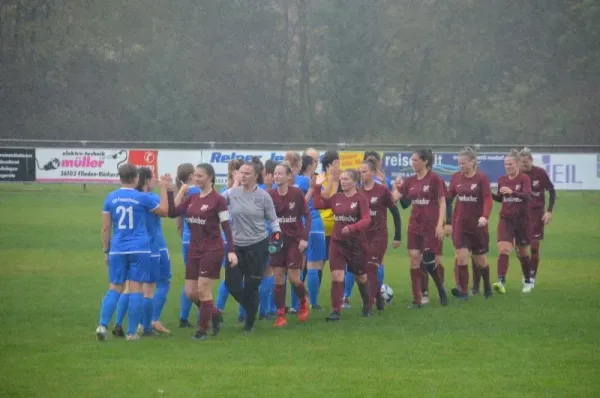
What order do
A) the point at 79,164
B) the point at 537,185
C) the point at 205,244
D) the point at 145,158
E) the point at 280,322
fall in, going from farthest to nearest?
the point at 79,164, the point at 145,158, the point at 537,185, the point at 280,322, the point at 205,244

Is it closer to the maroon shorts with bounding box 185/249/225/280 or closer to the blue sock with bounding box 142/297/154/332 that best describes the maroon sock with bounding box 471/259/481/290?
the maroon shorts with bounding box 185/249/225/280

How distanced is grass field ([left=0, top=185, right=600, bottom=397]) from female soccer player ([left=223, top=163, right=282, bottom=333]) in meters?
0.46

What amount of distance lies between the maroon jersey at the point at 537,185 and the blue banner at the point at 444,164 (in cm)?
1771

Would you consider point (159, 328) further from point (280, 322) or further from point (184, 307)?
point (280, 322)

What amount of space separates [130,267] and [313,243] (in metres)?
Answer: 3.44

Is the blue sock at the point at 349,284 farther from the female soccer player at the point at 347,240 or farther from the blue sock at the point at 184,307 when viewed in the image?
the blue sock at the point at 184,307

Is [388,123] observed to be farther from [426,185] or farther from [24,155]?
[426,185]

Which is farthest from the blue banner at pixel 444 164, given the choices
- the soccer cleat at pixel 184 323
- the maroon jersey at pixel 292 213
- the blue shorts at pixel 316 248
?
the soccer cleat at pixel 184 323

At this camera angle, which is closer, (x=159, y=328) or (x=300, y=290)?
(x=159, y=328)

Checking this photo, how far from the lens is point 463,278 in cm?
1402

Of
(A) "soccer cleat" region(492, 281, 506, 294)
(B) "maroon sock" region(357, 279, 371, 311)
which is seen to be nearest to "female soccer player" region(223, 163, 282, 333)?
(B) "maroon sock" region(357, 279, 371, 311)

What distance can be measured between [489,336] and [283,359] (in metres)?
2.53

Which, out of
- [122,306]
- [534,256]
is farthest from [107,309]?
[534,256]

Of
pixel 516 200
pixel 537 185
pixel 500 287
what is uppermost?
pixel 537 185
